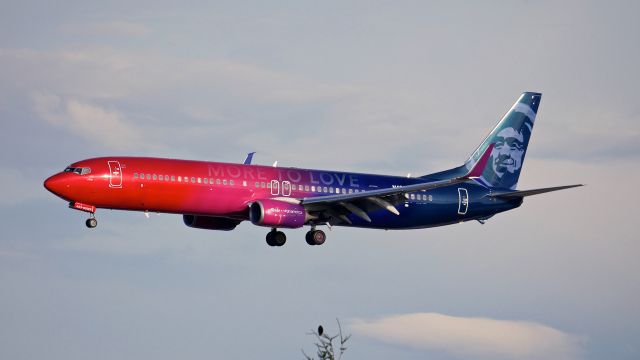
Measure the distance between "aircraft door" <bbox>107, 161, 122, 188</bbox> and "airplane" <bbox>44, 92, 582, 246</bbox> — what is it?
6 centimetres

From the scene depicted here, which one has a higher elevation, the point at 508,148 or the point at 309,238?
the point at 508,148

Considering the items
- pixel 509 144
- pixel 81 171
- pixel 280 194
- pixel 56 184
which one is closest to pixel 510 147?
pixel 509 144

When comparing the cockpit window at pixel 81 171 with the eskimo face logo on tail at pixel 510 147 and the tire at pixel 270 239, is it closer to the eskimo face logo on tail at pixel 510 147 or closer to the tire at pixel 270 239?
the tire at pixel 270 239

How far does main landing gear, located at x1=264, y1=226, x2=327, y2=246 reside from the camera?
82.1m

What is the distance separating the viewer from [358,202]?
8075 centimetres

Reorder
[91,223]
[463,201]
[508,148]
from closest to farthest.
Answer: [91,223]
[463,201]
[508,148]

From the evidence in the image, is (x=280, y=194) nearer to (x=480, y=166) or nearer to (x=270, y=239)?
(x=270, y=239)

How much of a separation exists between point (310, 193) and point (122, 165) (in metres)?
12.6

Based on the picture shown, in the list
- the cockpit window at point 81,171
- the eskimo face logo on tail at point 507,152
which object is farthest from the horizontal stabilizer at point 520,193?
the cockpit window at point 81,171

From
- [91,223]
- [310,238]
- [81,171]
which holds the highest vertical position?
[81,171]

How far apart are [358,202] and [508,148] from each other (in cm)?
1875

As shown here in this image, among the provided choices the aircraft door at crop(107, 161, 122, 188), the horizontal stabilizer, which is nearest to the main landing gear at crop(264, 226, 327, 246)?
the aircraft door at crop(107, 161, 122, 188)

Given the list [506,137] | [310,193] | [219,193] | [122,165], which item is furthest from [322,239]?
[506,137]

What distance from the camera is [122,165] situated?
75.3m
